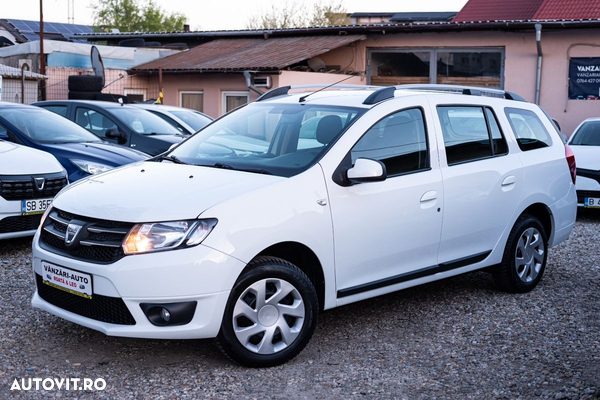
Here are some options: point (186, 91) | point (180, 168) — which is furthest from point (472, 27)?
point (180, 168)

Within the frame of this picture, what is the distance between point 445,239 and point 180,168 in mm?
1998

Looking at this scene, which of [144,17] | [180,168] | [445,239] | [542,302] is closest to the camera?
[180,168]

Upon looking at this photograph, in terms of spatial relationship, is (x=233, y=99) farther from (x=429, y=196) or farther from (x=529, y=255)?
(x=429, y=196)

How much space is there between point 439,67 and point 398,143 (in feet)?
50.7

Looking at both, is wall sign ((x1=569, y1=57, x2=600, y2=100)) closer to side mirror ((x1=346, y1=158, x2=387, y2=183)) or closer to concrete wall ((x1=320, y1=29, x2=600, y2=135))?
concrete wall ((x1=320, y1=29, x2=600, y2=135))

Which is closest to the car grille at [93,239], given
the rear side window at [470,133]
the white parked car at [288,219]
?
the white parked car at [288,219]

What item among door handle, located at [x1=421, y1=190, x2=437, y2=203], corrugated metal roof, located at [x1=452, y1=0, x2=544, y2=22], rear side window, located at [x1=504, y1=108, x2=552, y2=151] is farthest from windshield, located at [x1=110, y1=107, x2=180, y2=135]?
corrugated metal roof, located at [x1=452, y1=0, x2=544, y2=22]

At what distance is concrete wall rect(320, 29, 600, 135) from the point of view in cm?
1853

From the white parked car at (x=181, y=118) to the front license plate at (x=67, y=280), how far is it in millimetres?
8837

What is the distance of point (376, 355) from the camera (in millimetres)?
5109

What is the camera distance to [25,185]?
7.70 meters

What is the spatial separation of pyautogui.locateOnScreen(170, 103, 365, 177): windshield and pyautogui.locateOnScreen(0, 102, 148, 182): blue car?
3450 millimetres

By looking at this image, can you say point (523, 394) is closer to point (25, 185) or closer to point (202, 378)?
point (202, 378)

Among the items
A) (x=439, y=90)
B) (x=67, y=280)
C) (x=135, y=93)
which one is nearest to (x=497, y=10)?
(x=135, y=93)
